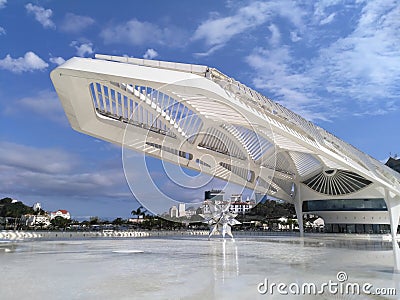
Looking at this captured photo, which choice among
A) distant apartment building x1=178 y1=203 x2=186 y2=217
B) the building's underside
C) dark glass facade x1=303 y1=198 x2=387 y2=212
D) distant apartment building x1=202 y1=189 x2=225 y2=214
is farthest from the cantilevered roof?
dark glass facade x1=303 y1=198 x2=387 y2=212

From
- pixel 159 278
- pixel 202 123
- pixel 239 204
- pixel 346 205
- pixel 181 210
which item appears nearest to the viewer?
pixel 159 278

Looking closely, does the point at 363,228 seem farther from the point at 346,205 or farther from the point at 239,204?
the point at 239,204

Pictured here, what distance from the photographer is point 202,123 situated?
2647 cm

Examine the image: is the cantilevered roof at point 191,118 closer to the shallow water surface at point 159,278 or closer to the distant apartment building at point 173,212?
the distant apartment building at point 173,212

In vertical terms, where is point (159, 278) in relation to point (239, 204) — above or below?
below

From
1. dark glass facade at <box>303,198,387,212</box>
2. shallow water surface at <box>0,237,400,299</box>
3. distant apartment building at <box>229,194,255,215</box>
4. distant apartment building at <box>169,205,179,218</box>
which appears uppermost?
dark glass facade at <box>303,198,387,212</box>

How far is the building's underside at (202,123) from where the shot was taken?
58.4 ft

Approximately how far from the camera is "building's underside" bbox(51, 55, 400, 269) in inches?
701

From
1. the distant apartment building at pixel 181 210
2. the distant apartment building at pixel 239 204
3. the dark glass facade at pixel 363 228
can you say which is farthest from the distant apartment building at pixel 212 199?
the dark glass facade at pixel 363 228

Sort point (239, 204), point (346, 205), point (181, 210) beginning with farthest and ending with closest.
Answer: point (346, 205) → point (239, 204) → point (181, 210)

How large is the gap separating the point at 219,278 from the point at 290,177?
3949 centimetres

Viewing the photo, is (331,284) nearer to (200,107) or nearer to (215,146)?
(200,107)

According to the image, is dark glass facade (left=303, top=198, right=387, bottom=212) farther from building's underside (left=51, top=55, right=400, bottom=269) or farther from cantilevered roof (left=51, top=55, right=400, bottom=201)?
cantilevered roof (left=51, top=55, right=400, bottom=201)

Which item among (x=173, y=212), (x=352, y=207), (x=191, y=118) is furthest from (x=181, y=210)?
(x=352, y=207)
